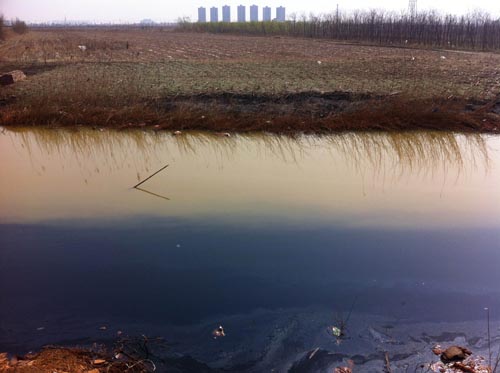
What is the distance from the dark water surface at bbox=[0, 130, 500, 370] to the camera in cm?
329

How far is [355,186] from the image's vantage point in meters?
5.82

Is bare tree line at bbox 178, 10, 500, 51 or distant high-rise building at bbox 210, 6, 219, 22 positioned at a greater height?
distant high-rise building at bbox 210, 6, 219, 22

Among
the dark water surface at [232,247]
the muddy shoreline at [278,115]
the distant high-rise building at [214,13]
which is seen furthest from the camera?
the distant high-rise building at [214,13]

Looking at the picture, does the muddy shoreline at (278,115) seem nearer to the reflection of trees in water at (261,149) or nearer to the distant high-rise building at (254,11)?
the reflection of trees in water at (261,149)

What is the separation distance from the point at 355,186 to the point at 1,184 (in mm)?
4142

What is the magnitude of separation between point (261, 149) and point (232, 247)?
10.9ft

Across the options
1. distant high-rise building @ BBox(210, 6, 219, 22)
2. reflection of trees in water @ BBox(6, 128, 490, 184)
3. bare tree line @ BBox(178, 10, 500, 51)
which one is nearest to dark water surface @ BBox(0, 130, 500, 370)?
reflection of trees in water @ BBox(6, 128, 490, 184)

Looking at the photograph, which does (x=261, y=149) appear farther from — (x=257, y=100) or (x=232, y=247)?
(x=232, y=247)

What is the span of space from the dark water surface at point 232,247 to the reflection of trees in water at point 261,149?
5 cm

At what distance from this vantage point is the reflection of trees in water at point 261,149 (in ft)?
21.7

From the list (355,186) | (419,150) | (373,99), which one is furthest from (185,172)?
(373,99)

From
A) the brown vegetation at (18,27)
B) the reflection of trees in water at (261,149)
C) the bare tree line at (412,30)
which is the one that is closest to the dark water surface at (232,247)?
the reflection of trees in water at (261,149)

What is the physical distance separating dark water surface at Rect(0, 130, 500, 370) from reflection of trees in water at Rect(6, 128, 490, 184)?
0.05 m

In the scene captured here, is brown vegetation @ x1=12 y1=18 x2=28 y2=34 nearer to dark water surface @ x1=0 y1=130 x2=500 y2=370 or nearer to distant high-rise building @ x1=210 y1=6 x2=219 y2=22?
dark water surface @ x1=0 y1=130 x2=500 y2=370
